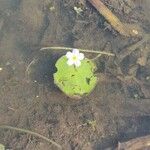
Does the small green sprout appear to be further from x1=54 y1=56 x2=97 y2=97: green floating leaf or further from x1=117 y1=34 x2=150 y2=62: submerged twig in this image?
x1=54 y1=56 x2=97 y2=97: green floating leaf

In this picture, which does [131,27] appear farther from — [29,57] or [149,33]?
[29,57]

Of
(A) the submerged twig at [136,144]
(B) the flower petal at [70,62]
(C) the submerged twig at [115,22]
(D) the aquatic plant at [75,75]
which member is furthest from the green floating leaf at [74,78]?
(C) the submerged twig at [115,22]

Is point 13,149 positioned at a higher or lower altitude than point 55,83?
lower

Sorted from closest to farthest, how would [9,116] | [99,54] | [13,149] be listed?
[13,149] → [9,116] → [99,54]

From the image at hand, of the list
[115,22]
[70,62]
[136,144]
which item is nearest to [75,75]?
[70,62]

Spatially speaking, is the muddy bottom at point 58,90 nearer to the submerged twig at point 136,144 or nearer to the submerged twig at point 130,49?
the submerged twig at point 130,49

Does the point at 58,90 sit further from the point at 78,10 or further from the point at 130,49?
the point at 78,10

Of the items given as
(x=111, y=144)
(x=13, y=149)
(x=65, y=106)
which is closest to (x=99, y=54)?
(x=65, y=106)
